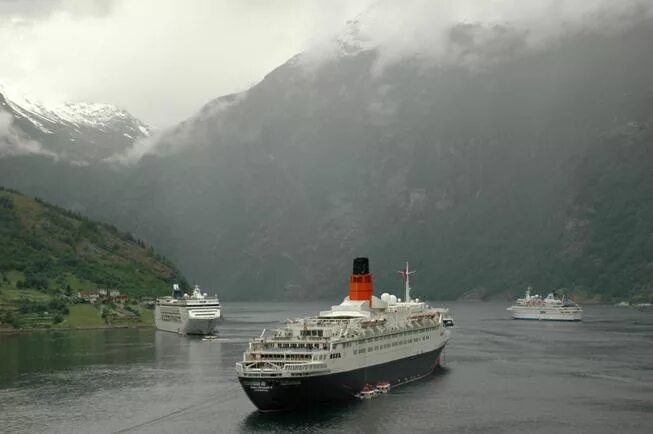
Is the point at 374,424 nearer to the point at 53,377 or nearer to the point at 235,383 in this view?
the point at 235,383

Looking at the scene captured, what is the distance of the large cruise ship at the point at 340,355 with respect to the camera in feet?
368

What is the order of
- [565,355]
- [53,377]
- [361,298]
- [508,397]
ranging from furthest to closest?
[565,355] → [53,377] → [361,298] → [508,397]

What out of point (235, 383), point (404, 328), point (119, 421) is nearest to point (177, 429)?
point (119, 421)

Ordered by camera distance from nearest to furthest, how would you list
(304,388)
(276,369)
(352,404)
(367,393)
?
(276,369) < (304,388) < (352,404) < (367,393)

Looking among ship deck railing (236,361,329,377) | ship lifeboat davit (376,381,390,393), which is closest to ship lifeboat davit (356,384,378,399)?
ship lifeboat davit (376,381,390,393)

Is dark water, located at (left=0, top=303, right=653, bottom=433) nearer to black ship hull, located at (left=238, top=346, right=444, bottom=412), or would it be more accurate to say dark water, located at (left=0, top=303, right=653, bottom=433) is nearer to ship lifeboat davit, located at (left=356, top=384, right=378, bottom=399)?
ship lifeboat davit, located at (left=356, top=384, right=378, bottom=399)

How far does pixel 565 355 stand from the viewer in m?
190

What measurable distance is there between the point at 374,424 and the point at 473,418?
13.5 meters

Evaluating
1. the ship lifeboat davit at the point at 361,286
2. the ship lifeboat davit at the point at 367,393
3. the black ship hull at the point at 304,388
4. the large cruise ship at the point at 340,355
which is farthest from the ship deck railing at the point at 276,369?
the ship lifeboat davit at the point at 361,286

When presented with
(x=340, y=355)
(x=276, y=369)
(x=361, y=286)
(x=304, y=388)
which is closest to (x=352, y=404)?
(x=340, y=355)

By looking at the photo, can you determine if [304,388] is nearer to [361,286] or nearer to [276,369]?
[276,369]

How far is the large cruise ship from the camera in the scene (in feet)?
368

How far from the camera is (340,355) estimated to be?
11781 centimetres

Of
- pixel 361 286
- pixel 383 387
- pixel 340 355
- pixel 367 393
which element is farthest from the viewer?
pixel 361 286
